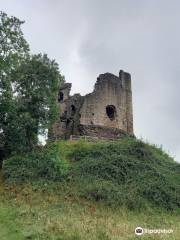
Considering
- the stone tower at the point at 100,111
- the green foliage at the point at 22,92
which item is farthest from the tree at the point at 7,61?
the stone tower at the point at 100,111

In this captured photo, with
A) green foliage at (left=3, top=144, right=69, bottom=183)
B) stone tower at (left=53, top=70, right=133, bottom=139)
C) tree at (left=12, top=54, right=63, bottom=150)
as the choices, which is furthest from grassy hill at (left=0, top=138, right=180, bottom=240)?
stone tower at (left=53, top=70, right=133, bottom=139)

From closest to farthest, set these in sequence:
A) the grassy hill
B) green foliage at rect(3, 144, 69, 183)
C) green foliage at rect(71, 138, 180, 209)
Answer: the grassy hill
green foliage at rect(71, 138, 180, 209)
green foliage at rect(3, 144, 69, 183)

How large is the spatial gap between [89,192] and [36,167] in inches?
169

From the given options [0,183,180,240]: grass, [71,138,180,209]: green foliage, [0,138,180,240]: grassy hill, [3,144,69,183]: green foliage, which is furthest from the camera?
[3,144,69,183]: green foliage

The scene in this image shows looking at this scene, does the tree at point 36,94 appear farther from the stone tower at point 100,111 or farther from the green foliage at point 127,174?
the stone tower at point 100,111

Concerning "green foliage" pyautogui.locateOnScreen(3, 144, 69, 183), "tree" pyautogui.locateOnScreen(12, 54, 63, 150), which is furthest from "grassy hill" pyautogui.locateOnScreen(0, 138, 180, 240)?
"tree" pyautogui.locateOnScreen(12, 54, 63, 150)

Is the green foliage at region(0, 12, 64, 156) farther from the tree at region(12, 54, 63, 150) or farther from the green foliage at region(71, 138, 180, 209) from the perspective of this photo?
the green foliage at region(71, 138, 180, 209)

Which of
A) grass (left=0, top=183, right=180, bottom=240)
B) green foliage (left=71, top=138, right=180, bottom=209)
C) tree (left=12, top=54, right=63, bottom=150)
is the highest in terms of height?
tree (left=12, top=54, right=63, bottom=150)

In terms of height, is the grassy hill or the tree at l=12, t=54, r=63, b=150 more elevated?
the tree at l=12, t=54, r=63, b=150

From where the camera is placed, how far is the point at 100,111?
38.2 m

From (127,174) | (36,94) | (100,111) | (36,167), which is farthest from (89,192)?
(100,111)

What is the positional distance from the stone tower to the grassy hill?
12.3ft

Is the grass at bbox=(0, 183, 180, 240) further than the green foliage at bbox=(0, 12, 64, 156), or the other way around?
the green foliage at bbox=(0, 12, 64, 156)

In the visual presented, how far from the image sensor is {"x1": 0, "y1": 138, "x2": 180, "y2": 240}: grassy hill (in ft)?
60.2
